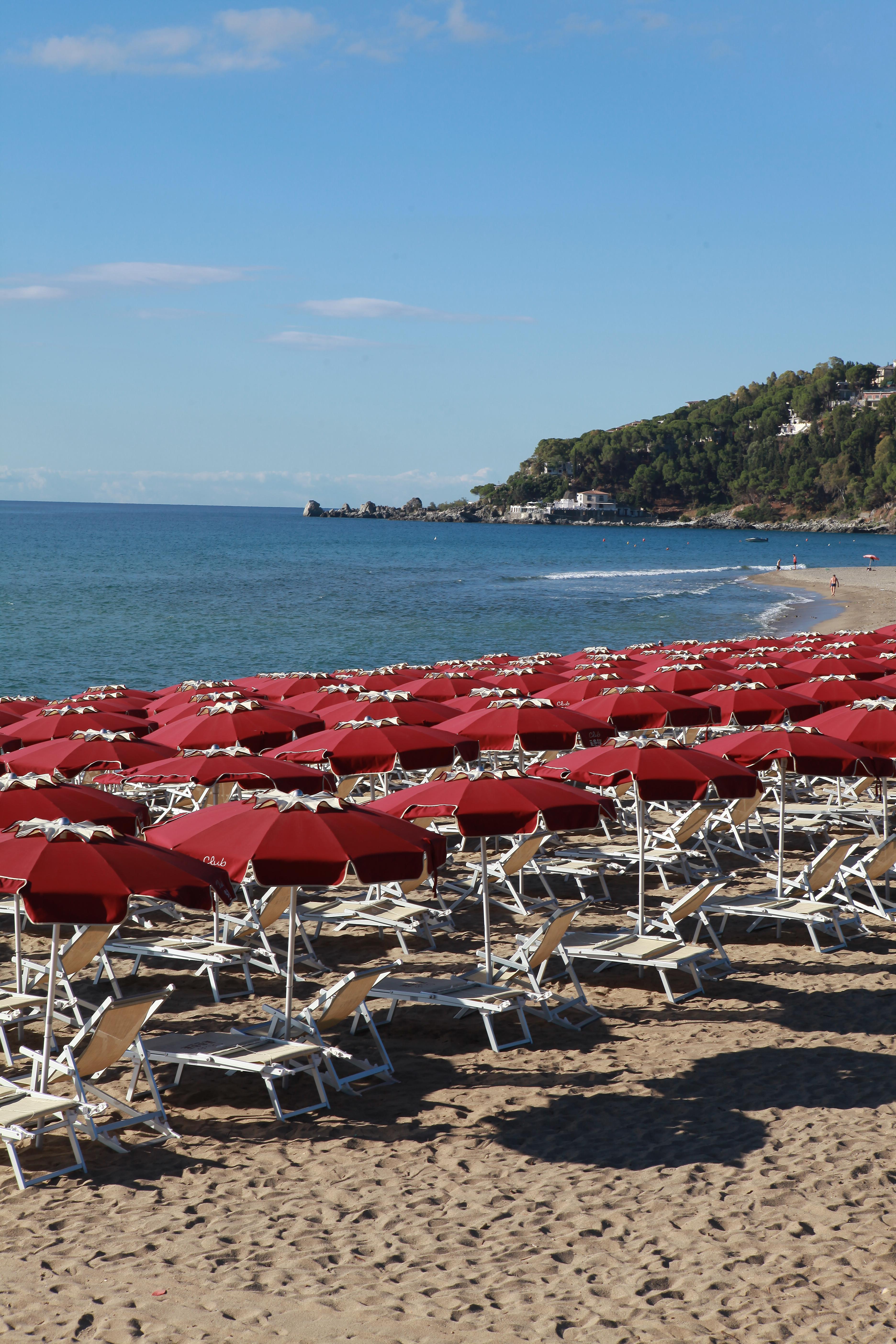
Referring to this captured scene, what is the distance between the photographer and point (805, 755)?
851cm

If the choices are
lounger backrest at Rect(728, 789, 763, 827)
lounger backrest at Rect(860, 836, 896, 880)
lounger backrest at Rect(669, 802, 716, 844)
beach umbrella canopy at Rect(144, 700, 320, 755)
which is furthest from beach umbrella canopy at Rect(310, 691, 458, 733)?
lounger backrest at Rect(860, 836, 896, 880)

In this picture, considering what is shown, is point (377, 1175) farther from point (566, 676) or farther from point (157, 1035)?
point (566, 676)

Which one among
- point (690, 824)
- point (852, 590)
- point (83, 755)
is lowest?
point (690, 824)

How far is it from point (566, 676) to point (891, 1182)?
35.4ft

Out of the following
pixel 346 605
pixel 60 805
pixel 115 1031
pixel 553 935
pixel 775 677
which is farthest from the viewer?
pixel 346 605

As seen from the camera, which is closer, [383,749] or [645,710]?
[383,749]

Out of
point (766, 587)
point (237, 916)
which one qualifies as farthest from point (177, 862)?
point (766, 587)

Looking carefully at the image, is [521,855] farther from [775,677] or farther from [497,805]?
[775,677]

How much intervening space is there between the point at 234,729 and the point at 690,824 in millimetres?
4432

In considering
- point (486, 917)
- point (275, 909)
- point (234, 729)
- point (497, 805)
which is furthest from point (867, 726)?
A: point (234, 729)

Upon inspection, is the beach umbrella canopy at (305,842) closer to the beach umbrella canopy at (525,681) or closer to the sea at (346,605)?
the beach umbrella canopy at (525,681)

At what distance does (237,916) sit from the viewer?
9664mm

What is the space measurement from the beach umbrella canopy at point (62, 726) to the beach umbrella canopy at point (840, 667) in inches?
351

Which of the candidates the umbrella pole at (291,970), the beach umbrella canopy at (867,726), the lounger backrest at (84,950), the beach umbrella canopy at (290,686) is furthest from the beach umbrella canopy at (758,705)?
the lounger backrest at (84,950)
